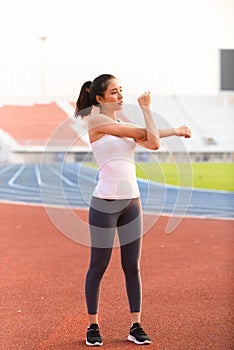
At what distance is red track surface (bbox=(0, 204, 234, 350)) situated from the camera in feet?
8.52

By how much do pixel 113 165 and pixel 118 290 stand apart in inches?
51.7

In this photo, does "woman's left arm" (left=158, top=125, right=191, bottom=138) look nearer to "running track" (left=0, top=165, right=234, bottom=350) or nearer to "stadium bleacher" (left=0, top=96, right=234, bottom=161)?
"running track" (left=0, top=165, right=234, bottom=350)

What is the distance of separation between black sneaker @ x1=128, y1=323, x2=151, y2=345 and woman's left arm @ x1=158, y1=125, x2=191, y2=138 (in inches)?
28.2

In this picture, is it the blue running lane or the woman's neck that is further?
the blue running lane

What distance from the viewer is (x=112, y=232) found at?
2.39 meters

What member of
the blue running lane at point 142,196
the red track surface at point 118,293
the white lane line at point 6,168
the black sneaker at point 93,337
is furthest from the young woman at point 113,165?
the white lane line at point 6,168

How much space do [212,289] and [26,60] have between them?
2272mm

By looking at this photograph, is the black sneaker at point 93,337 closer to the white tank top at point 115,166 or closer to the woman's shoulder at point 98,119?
the white tank top at point 115,166

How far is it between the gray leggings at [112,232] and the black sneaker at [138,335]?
18cm

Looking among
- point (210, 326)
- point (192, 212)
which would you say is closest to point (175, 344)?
point (210, 326)

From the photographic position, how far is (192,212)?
792 centimetres

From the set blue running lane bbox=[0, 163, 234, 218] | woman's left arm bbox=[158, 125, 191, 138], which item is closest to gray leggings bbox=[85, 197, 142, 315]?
woman's left arm bbox=[158, 125, 191, 138]

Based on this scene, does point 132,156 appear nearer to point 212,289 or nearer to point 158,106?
point 212,289

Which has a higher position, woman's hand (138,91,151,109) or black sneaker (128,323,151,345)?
woman's hand (138,91,151,109)
